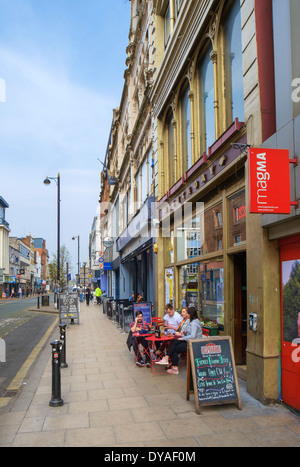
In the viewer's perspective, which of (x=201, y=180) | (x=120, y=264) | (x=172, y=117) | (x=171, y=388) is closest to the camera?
(x=171, y=388)

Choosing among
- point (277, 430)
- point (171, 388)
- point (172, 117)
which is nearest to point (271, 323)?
point (277, 430)

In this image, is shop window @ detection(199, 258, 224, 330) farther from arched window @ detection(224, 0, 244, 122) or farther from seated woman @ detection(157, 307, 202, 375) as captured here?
arched window @ detection(224, 0, 244, 122)

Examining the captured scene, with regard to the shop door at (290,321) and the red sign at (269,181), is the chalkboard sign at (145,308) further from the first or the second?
the red sign at (269,181)

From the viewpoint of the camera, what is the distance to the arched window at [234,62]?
28.5 ft

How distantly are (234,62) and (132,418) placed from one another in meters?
7.41

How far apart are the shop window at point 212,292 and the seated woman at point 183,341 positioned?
99 cm

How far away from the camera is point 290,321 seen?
629 cm

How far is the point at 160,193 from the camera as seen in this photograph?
15.9 metres

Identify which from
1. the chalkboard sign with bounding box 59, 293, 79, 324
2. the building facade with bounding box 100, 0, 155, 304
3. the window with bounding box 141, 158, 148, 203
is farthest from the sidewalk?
the window with bounding box 141, 158, 148, 203

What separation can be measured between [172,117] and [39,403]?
1108 centimetres

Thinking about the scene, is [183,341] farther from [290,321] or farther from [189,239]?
[189,239]

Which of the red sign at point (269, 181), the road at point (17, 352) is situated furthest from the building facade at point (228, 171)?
the road at point (17, 352)

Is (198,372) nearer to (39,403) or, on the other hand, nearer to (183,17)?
(39,403)

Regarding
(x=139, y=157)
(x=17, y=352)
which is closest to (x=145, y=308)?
(x=17, y=352)
